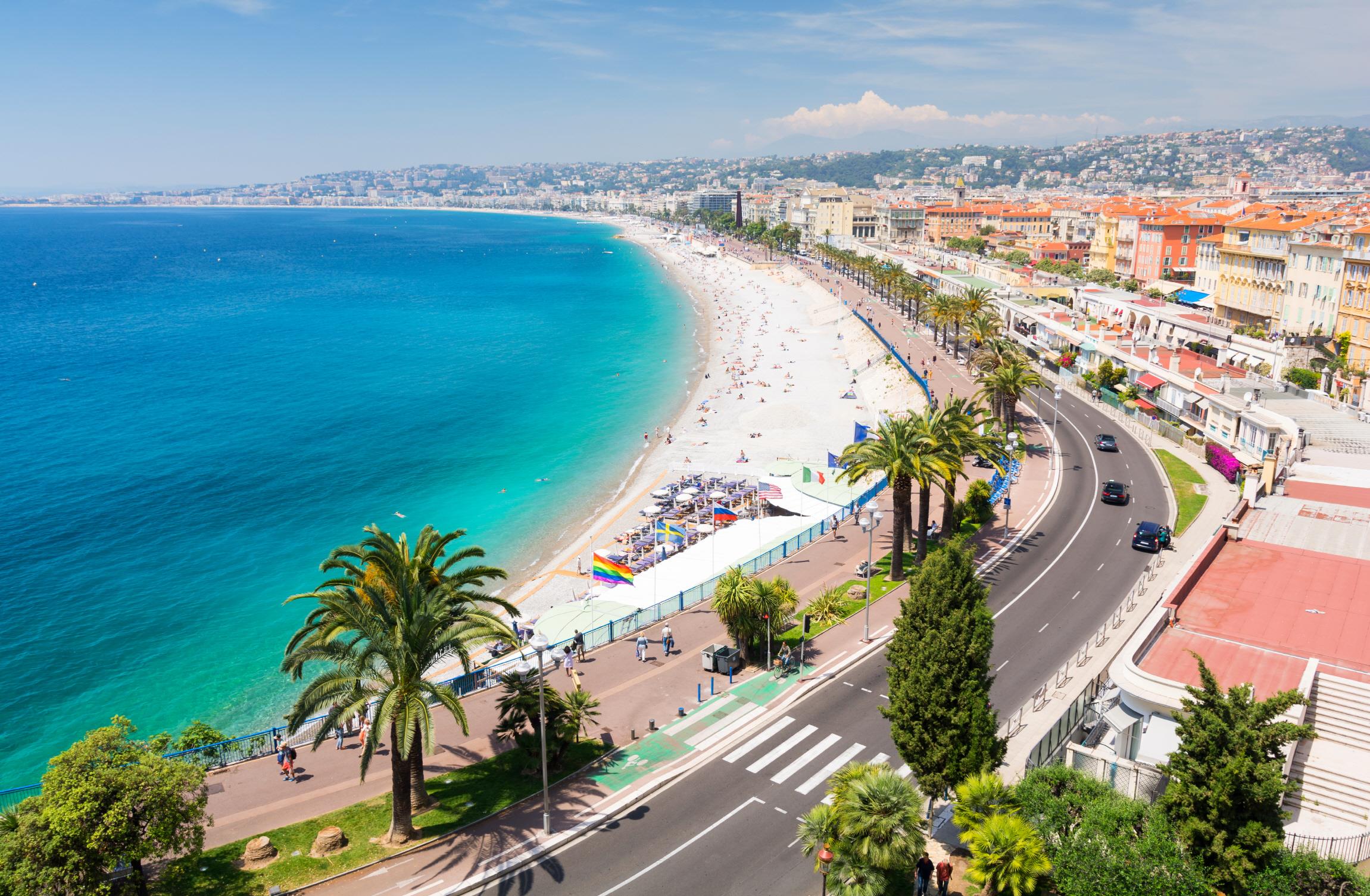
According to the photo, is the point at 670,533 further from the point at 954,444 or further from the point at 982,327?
the point at 982,327

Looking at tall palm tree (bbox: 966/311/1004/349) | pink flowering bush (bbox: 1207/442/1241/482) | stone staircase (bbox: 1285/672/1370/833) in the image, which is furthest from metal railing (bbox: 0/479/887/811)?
tall palm tree (bbox: 966/311/1004/349)

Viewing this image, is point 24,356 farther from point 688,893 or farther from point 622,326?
point 688,893

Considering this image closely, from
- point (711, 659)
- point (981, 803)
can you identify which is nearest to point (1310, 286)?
point (711, 659)

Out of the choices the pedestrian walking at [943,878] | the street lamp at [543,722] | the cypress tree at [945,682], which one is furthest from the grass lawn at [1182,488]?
the street lamp at [543,722]

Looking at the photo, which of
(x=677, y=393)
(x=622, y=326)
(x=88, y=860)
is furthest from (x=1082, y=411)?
(x=622, y=326)

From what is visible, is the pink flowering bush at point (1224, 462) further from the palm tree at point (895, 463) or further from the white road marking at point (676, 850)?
the white road marking at point (676, 850)
